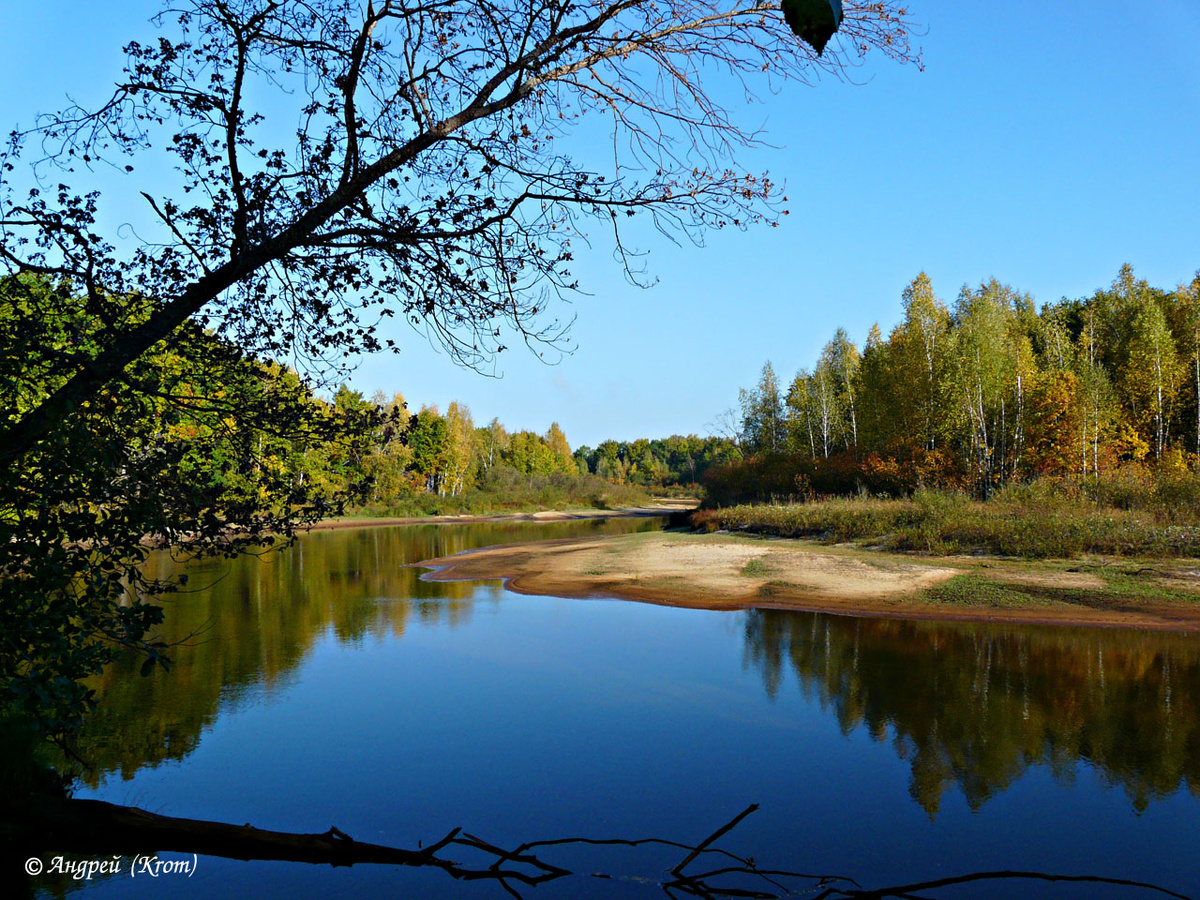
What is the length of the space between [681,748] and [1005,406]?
1421 inches

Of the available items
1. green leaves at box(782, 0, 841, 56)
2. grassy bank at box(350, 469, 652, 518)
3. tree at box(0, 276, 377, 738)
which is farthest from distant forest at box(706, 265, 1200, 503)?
green leaves at box(782, 0, 841, 56)

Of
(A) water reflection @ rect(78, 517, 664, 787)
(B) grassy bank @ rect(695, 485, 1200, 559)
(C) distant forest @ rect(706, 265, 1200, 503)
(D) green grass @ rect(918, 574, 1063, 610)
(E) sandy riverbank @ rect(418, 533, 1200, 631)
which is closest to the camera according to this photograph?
(A) water reflection @ rect(78, 517, 664, 787)

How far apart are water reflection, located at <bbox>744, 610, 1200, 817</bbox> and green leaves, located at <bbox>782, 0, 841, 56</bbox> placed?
25.2 feet

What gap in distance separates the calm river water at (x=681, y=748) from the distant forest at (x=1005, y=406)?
24.4 meters

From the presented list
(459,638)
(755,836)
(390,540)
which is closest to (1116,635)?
(755,836)

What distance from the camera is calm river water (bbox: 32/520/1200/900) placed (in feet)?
20.7

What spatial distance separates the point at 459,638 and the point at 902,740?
8783 mm

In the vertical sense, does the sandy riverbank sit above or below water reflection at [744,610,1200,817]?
above

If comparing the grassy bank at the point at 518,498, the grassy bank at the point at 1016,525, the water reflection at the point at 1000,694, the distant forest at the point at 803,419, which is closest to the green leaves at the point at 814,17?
the distant forest at the point at 803,419

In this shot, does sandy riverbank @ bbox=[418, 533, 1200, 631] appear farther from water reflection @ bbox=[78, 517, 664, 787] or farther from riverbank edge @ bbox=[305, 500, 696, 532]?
riverbank edge @ bbox=[305, 500, 696, 532]

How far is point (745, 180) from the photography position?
4.70 meters

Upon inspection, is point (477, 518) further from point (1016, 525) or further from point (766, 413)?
point (1016, 525)

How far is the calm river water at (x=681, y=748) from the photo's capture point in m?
6.32

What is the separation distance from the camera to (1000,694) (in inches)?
421
